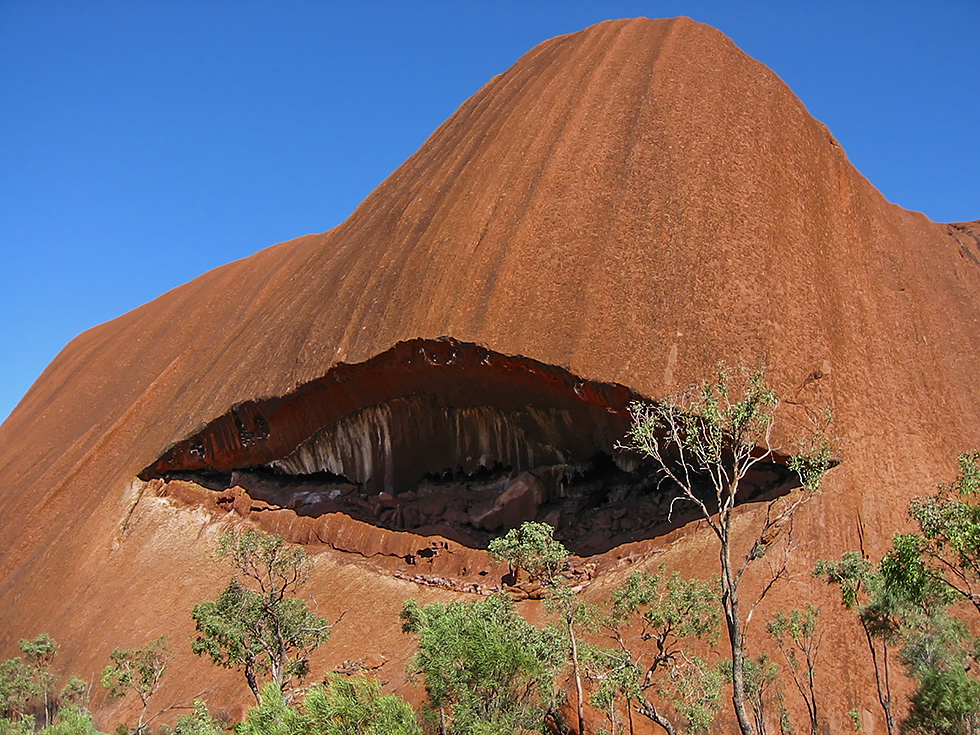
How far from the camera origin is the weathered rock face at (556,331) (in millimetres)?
15328

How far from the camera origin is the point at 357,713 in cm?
902

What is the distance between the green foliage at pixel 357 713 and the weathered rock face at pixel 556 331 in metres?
5.37

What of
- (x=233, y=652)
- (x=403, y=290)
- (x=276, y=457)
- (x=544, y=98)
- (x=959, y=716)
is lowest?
(x=233, y=652)

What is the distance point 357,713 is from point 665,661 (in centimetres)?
398

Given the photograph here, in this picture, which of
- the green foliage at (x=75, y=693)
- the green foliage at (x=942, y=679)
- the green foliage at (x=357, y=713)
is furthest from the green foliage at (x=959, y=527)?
the green foliage at (x=75, y=693)

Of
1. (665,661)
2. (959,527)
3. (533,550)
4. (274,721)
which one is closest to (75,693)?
(274,721)

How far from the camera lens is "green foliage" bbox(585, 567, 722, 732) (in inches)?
379

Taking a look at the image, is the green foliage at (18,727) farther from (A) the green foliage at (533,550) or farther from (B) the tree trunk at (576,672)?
(B) the tree trunk at (576,672)

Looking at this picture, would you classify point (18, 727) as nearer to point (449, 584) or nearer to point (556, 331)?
point (449, 584)

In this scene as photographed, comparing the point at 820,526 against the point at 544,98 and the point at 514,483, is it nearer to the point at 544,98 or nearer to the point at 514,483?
the point at 514,483

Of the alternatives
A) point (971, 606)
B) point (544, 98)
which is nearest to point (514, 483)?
point (971, 606)

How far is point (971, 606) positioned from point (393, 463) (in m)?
12.0

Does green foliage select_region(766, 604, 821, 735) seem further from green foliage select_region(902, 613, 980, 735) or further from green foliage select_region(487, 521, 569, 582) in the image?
green foliage select_region(487, 521, 569, 582)

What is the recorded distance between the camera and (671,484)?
16.5 metres
